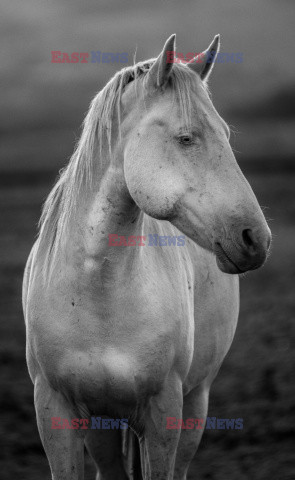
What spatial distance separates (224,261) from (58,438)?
46.7 inches

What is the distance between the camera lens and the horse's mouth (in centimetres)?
256

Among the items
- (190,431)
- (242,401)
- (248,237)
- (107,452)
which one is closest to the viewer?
(248,237)

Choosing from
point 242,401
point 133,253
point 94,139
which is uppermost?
point 94,139

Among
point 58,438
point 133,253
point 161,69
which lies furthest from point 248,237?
point 58,438

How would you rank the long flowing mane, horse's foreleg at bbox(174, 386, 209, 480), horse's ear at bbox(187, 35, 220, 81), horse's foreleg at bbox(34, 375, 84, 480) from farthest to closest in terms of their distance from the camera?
horse's foreleg at bbox(174, 386, 209, 480) → horse's foreleg at bbox(34, 375, 84, 480) → horse's ear at bbox(187, 35, 220, 81) → the long flowing mane

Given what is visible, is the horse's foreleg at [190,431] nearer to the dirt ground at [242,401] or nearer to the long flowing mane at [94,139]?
the dirt ground at [242,401]

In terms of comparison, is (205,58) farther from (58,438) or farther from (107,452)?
(107,452)

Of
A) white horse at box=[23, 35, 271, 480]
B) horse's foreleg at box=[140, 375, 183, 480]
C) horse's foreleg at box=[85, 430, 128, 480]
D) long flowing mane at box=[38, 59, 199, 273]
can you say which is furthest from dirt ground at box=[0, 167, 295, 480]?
long flowing mane at box=[38, 59, 199, 273]

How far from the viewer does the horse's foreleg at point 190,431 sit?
3814mm

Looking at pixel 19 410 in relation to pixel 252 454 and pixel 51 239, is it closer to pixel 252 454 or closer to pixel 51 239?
pixel 252 454

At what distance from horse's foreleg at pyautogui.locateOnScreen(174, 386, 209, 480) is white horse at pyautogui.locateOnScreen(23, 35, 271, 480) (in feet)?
2.53

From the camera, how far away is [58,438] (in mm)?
2941

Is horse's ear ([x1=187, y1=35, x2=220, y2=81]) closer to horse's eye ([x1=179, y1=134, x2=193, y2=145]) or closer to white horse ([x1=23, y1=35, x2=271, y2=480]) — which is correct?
white horse ([x1=23, y1=35, x2=271, y2=480])

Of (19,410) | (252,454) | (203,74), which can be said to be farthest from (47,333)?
(19,410)
